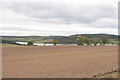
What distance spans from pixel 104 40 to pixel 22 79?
311ft

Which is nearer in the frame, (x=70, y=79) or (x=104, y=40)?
(x=70, y=79)

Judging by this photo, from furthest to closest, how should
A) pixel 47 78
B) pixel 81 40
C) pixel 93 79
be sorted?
pixel 81 40, pixel 47 78, pixel 93 79

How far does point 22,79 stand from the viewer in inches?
491

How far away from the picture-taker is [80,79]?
11922 millimetres

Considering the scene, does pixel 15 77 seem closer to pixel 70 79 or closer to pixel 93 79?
pixel 70 79

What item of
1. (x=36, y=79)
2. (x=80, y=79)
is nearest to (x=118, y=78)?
(x=80, y=79)

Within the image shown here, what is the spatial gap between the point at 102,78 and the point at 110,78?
0.60 metres

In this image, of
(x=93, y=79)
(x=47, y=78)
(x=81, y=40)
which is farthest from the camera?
(x=81, y=40)

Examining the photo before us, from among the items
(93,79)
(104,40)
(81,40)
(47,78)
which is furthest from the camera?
(104,40)

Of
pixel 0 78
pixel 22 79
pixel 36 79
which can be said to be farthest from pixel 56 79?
pixel 0 78

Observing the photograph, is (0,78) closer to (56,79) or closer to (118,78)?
(56,79)

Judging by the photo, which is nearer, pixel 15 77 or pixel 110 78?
pixel 110 78

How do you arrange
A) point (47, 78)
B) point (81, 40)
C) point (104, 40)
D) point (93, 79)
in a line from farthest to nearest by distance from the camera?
point (104, 40) < point (81, 40) < point (47, 78) < point (93, 79)

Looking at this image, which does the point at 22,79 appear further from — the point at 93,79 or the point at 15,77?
the point at 93,79
